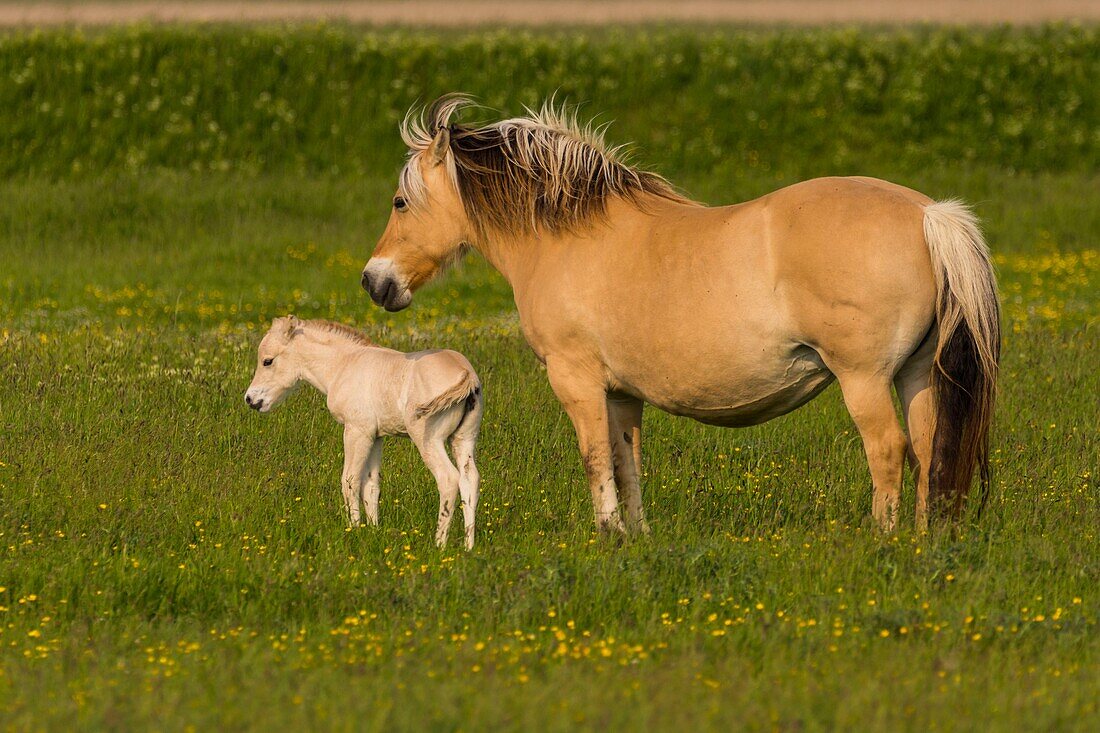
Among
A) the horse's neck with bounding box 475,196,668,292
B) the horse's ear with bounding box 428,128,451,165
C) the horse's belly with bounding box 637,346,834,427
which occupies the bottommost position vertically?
the horse's belly with bounding box 637,346,834,427

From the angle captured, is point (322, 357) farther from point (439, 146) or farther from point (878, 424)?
point (878, 424)

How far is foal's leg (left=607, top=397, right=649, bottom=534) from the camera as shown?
8.12 m

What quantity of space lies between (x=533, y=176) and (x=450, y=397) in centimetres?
156

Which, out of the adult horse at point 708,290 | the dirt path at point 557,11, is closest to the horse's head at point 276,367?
the adult horse at point 708,290

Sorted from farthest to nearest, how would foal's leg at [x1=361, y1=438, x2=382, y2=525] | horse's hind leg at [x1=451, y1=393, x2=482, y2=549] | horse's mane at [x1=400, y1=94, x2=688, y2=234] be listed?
horse's mane at [x1=400, y1=94, x2=688, y2=234], foal's leg at [x1=361, y1=438, x2=382, y2=525], horse's hind leg at [x1=451, y1=393, x2=482, y2=549]

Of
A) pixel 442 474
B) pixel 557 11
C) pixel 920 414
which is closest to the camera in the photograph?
pixel 920 414

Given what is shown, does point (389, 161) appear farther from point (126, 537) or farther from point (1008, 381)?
point (126, 537)

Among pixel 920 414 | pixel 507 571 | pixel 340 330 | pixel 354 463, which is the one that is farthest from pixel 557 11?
pixel 507 571

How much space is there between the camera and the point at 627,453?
8.18 metres

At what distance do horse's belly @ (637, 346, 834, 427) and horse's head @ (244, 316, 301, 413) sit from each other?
210 cm

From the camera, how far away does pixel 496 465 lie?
30.9 feet

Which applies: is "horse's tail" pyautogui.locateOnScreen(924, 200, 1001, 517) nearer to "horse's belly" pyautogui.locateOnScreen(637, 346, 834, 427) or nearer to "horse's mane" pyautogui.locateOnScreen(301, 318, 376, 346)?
"horse's belly" pyautogui.locateOnScreen(637, 346, 834, 427)

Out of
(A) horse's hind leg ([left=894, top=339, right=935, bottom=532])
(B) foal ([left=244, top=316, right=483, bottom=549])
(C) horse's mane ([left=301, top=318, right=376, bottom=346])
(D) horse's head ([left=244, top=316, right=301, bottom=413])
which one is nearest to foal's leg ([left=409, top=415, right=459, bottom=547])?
(B) foal ([left=244, top=316, right=483, bottom=549])

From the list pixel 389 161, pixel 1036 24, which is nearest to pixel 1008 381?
pixel 389 161
